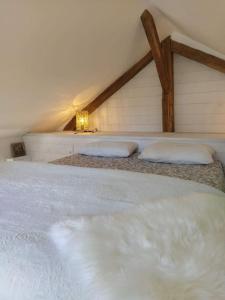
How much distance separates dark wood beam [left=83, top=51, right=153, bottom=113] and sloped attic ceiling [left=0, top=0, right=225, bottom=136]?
0.38 feet

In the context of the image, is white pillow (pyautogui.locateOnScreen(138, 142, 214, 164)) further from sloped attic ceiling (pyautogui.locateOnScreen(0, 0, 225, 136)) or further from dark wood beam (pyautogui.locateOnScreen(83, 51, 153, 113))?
dark wood beam (pyautogui.locateOnScreen(83, 51, 153, 113))

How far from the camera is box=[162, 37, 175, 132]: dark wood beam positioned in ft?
11.0

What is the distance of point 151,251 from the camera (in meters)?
0.87

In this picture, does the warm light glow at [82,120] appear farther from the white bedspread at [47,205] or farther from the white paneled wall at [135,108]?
the white bedspread at [47,205]

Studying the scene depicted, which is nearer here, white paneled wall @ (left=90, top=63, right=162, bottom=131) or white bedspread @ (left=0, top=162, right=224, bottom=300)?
white bedspread @ (left=0, top=162, right=224, bottom=300)

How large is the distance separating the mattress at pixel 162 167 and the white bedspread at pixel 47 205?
434 mm

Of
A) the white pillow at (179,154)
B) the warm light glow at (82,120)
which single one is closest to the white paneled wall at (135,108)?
the warm light glow at (82,120)

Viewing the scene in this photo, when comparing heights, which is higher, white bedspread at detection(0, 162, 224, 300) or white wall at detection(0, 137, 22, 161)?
white wall at detection(0, 137, 22, 161)

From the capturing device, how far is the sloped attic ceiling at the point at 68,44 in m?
1.95

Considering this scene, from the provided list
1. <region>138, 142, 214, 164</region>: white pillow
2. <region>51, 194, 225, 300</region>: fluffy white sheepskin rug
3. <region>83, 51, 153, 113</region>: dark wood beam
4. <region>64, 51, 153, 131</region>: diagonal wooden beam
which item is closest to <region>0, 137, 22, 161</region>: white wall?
<region>64, 51, 153, 131</region>: diagonal wooden beam

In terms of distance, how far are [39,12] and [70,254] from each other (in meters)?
1.71

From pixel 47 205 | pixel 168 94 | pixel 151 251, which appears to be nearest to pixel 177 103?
pixel 168 94

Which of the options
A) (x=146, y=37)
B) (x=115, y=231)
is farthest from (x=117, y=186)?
(x=146, y=37)

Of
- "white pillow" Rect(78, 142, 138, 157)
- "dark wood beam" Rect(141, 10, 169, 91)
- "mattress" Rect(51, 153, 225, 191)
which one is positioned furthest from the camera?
"white pillow" Rect(78, 142, 138, 157)
